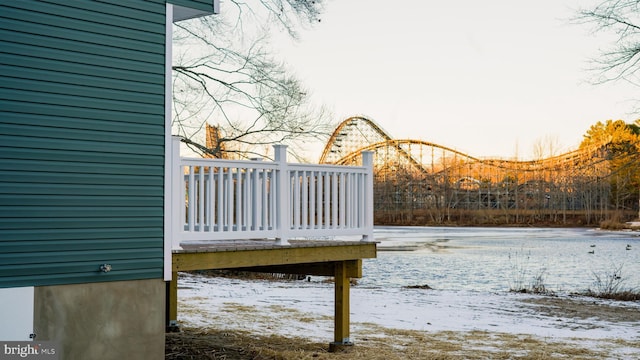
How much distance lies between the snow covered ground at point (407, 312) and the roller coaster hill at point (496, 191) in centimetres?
4602

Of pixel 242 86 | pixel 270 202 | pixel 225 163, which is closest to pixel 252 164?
pixel 225 163

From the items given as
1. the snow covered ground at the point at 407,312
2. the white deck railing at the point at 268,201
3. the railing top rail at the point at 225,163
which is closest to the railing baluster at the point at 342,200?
the white deck railing at the point at 268,201

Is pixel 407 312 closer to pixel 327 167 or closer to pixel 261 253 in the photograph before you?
pixel 327 167

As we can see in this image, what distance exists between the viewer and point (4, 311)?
700cm

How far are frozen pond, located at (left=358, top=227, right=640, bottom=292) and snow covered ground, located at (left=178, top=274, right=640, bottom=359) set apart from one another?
8.83ft

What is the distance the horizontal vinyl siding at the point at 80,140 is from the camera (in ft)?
23.3

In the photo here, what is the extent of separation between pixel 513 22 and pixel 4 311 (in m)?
32.1

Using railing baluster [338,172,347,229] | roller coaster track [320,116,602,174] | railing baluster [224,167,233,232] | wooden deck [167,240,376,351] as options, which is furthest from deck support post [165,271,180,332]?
roller coaster track [320,116,602,174]

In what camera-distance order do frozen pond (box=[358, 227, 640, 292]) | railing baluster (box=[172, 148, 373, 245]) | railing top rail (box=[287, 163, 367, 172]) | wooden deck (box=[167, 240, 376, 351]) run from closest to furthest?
railing baluster (box=[172, 148, 373, 245]) < wooden deck (box=[167, 240, 376, 351]) < railing top rail (box=[287, 163, 367, 172]) < frozen pond (box=[358, 227, 640, 292])

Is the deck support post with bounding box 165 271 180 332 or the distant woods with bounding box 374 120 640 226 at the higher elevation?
the distant woods with bounding box 374 120 640 226

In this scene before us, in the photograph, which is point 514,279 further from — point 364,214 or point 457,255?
point 364,214

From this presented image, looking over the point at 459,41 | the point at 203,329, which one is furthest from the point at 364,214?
the point at 459,41

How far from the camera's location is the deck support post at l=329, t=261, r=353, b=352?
10.7 metres

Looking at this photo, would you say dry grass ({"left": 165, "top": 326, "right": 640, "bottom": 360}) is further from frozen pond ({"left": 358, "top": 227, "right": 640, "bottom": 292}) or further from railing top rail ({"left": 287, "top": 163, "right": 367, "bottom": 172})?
frozen pond ({"left": 358, "top": 227, "right": 640, "bottom": 292})
